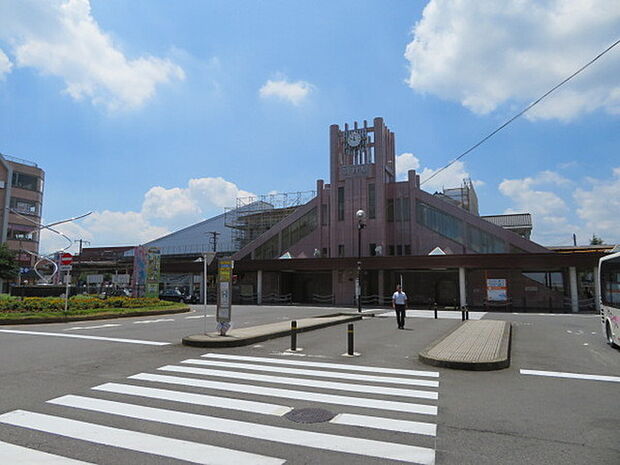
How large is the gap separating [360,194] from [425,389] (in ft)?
129

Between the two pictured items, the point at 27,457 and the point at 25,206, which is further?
the point at 25,206

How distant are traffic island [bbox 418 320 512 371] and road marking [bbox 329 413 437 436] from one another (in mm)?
4289

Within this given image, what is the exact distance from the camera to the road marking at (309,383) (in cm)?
734

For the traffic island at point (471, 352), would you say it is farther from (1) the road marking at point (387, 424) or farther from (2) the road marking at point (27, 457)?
(2) the road marking at point (27, 457)

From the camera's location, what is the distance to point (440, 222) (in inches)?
1732

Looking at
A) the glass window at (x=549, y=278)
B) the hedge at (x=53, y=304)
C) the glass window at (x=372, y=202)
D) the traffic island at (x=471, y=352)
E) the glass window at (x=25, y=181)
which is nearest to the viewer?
the traffic island at (x=471, y=352)

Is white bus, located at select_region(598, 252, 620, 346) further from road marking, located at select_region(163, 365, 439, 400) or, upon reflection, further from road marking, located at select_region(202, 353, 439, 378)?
road marking, located at select_region(163, 365, 439, 400)

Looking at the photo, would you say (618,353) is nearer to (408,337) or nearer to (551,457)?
(408,337)

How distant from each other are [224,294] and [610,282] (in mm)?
11526

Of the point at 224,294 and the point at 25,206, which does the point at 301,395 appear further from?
the point at 25,206

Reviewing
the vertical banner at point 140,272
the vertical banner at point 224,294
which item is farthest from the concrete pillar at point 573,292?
the vertical banner at point 140,272

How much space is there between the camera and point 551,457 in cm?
453

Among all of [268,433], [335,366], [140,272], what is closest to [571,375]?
[335,366]

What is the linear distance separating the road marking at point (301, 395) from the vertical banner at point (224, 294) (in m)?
4.79
